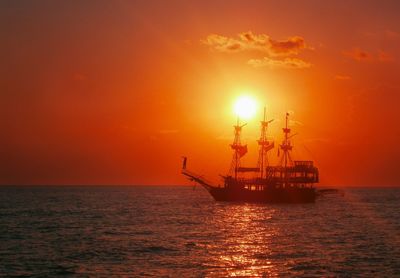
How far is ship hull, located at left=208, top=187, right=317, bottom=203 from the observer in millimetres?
113688

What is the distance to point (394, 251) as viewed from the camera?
42312 mm

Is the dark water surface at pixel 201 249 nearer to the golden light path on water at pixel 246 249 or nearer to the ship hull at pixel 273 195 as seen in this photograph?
the golden light path on water at pixel 246 249

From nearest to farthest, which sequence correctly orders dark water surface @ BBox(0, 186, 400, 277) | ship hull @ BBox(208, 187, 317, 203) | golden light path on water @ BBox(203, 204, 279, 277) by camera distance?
golden light path on water @ BBox(203, 204, 279, 277) → dark water surface @ BBox(0, 186, 400, 277) → ship hull @ BBox(208, 187, 317, 203)

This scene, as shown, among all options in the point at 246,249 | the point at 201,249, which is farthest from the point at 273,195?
the point at 201,249

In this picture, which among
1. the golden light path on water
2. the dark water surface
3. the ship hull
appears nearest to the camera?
the golden light path on water

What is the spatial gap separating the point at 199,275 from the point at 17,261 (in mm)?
14193

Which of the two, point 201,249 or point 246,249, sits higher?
point 246,249

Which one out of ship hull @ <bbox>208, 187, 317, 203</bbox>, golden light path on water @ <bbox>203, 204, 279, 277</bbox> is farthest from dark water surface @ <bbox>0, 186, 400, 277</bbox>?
ship hull @ <bbox>208, 187, 317, 203</bbox>

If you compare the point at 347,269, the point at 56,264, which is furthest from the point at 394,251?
the point at 56,264

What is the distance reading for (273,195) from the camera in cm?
11444

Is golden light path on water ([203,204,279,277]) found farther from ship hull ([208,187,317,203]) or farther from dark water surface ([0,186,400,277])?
ship hull ([208,187,317,203])

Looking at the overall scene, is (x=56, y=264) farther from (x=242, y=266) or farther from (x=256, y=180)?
(x=256, y=180)

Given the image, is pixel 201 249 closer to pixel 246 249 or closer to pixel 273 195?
pixel 246 249

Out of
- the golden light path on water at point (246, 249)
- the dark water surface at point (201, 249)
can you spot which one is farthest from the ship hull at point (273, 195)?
the dark water surface at point (201, 249)
